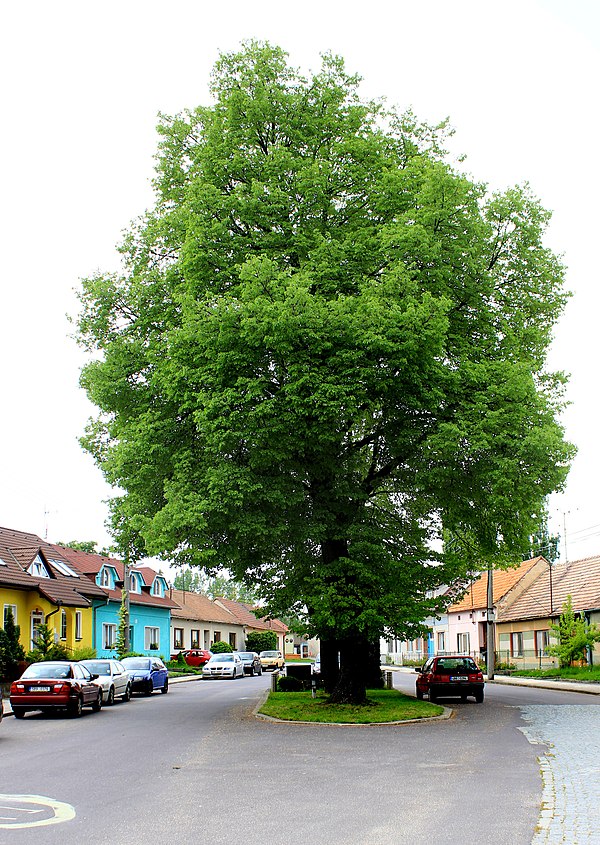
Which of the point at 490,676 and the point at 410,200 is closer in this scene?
the point at 410,200

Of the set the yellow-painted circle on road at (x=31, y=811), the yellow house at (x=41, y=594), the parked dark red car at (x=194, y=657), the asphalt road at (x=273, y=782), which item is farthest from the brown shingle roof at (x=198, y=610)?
the yellow-painted circle on road at (x=31, y=811)

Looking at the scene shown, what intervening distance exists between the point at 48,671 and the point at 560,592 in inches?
1410

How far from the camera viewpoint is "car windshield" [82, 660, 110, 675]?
28.7 m

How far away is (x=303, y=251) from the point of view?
74.7ft

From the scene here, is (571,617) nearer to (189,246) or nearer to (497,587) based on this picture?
(497,587)

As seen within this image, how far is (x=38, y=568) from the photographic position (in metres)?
40.7

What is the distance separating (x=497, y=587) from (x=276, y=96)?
4645cm

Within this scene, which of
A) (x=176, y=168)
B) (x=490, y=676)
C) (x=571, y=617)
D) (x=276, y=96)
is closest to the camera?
(x=276, y=96)

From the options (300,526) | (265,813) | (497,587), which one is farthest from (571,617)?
(265,813)

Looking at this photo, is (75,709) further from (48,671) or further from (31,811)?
(31,811)

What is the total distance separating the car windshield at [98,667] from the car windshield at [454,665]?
10496 mm

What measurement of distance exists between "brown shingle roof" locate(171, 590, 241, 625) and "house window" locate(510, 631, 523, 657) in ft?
81.6

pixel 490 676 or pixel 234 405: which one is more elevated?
pixel 234 405

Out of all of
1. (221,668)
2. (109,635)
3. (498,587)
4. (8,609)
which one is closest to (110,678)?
(8,609)
